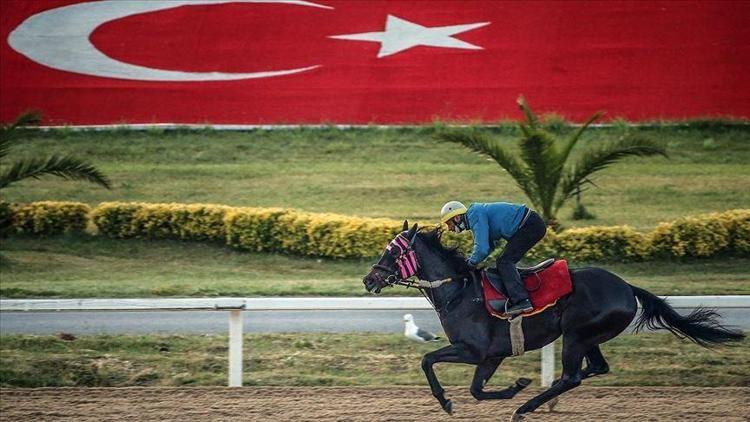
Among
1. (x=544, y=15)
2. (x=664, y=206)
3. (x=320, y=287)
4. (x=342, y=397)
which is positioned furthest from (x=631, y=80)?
(x=342, y=397)

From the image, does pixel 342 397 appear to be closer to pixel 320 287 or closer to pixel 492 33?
pixel 320 287

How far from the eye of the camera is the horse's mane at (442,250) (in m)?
9.73

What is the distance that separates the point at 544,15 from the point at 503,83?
2.02 meters

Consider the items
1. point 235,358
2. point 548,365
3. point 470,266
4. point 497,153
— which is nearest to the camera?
point 470,266

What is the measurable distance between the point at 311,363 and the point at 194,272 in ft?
18.3

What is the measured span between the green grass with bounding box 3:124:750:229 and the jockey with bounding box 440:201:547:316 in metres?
8.65

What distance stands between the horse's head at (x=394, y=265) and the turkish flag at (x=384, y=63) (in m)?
13.3

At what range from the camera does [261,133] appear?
2302 centimetres

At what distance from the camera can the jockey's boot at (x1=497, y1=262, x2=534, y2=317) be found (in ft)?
30.5

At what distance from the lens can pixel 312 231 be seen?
55.6 ft

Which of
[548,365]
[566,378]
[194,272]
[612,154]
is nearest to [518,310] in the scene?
[566,378]

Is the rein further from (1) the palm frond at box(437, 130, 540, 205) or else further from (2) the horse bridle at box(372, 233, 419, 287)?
(1) the palm frond at box(437, 130, 540, 205)

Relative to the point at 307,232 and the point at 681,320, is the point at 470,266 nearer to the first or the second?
the point at 681,320

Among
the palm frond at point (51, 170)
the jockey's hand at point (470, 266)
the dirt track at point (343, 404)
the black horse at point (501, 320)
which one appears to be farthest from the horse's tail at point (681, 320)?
the palm frond at point (51, 170)
